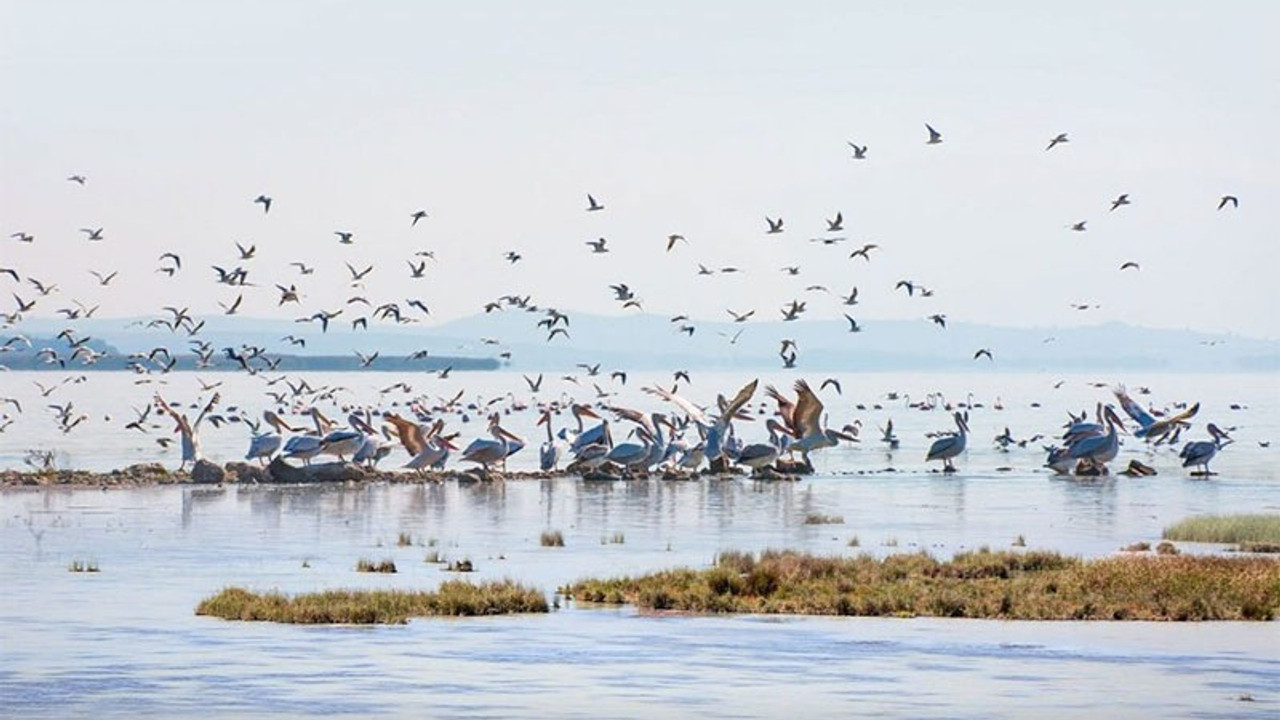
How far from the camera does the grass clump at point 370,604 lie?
944 inches

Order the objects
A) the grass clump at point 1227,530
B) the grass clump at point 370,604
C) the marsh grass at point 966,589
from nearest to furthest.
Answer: the grass clump at point 370,604, the marsh grass at point 966,589, the grass clump at point 1227,530

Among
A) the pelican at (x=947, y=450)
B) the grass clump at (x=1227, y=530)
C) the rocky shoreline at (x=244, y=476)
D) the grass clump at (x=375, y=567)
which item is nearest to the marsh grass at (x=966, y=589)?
the grass clump at (x=375, y=567)

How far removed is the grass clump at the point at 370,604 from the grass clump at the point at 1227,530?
12597 mm

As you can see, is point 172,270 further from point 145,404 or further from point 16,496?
point 145,404

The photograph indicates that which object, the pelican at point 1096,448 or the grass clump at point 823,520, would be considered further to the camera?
the pelican at point 1096,448

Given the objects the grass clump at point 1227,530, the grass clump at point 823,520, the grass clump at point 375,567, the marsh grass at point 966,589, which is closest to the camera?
the marsh grass at point 966,589

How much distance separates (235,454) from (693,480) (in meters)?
14.9

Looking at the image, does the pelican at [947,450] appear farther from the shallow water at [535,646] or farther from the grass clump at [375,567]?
the grass clump at [375,567]

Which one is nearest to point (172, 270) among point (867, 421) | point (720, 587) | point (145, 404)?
point (720, 587)

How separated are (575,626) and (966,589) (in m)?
4.71

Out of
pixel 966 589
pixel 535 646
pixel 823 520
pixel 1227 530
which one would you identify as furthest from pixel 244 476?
pixel 535 646

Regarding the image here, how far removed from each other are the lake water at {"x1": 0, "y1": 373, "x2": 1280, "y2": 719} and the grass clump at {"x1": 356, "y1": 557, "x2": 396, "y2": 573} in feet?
0.51

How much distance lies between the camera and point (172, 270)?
48.8 m

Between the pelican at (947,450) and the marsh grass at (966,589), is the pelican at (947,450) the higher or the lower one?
the higher one
